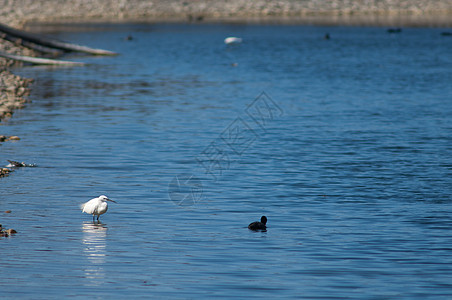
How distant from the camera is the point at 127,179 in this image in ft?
67.7

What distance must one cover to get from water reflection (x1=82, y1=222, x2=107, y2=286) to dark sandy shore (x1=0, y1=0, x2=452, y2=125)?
96.3m

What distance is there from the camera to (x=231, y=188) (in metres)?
19.9

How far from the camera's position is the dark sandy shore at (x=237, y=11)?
112938 millimetres

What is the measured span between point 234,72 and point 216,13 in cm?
6994

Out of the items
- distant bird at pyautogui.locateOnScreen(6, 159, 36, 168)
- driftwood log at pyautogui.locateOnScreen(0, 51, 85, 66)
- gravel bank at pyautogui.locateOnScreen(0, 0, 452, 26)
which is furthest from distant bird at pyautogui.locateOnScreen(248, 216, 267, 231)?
gravel bank at pyautogui.locateOnScreen(0, 0, 452, 26)

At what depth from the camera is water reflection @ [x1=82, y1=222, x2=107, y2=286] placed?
1280cm

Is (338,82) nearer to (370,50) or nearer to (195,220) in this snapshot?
(370,50)

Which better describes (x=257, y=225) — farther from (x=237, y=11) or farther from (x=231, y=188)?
(x=237, y=11)

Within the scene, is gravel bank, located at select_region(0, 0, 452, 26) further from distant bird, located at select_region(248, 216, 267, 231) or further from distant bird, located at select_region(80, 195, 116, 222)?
distant bird, located at select_region(248, 216, 267, 231)

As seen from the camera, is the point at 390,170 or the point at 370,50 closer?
the point at 390,170

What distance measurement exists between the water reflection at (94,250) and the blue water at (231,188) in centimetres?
5

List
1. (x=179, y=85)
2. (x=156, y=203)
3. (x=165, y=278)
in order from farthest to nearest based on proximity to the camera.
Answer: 1. (x=179, y=85)
2. (x=156, y=203)
3. (x=165, y=278)

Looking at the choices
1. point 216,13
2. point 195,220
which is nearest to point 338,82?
point 195,220

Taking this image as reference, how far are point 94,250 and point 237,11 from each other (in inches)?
4227
